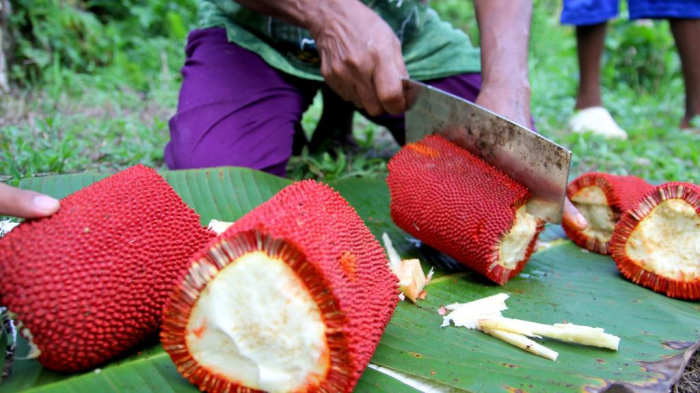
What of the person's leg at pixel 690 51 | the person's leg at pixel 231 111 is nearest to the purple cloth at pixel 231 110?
the person's leg at pixel 231 111

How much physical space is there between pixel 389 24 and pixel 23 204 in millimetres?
1792

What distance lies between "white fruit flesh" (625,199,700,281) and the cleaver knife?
290 mm

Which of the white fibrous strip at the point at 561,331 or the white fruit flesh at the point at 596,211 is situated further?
the white fruit flesh at the point at 596,211

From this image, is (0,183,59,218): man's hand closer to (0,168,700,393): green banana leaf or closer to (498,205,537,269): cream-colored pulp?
(0,168,700,393): green banana leaf

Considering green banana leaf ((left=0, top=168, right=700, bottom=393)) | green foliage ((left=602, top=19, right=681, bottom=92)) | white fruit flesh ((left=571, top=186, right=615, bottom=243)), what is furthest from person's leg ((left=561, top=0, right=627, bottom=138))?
green banana leaf ((left=0, top=168, right=700, bottom=393))

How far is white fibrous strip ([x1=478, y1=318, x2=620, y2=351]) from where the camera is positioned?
4.07 feet

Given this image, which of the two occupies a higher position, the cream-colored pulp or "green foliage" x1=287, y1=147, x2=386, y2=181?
the cream-colored pulp

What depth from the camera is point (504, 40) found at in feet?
6.82

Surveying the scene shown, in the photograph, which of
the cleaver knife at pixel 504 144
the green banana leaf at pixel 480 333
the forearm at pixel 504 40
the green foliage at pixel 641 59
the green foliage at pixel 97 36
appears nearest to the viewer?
the green banana leaf at pixel 480 333

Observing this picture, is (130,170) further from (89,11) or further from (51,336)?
(89,11)

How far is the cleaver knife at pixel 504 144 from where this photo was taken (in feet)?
4.82

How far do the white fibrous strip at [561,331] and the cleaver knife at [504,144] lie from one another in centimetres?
38

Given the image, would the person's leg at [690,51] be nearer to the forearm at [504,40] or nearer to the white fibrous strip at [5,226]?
the forearm at [504,40]

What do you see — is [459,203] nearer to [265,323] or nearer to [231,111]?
[265,323]
